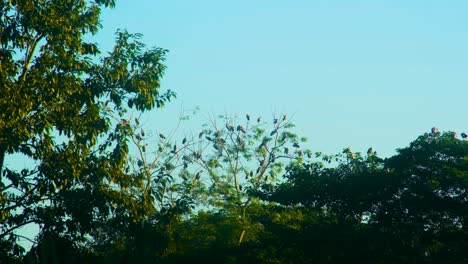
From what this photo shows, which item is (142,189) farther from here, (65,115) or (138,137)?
(138,137)

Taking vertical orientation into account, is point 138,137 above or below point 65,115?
above

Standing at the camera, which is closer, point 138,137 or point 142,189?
point 142,189

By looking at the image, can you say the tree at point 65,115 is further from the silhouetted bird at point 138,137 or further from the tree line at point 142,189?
the silhouetted bird at point 138,137

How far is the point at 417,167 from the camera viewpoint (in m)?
21.6

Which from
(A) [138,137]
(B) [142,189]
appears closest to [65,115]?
(B) [142,189]

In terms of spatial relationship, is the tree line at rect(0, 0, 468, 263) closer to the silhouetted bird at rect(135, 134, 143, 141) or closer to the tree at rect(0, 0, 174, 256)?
the tree at rect(0, 0, 174, 256)

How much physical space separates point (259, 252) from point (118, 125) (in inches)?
286

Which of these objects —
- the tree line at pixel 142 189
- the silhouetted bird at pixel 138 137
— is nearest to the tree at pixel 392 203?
the tree line at pixel 142 189

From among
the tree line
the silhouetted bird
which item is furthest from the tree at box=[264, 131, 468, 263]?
the silhouetted bird

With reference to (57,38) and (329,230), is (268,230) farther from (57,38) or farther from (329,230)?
(57,38)

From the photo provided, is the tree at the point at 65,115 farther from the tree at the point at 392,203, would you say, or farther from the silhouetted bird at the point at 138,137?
the silhouetted bird at the point at 138,137

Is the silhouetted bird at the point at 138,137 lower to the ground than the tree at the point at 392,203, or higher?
higher

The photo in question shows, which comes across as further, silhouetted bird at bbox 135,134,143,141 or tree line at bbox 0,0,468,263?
silhouetted bird at bbox 135,134,143,141

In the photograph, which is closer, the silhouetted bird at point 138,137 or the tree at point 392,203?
the tree at point 392,203
